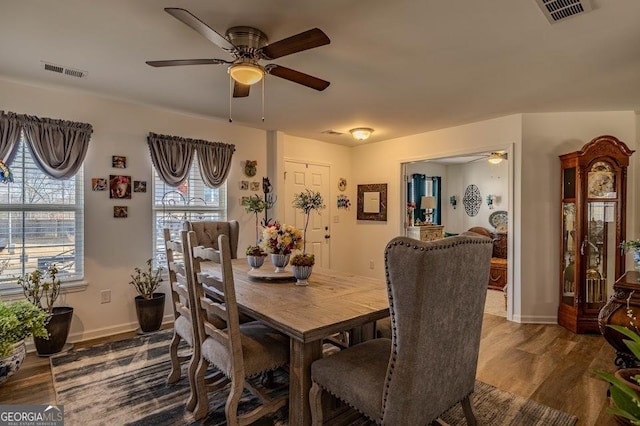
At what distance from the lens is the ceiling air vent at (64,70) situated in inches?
107

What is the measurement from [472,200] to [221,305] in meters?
6.93

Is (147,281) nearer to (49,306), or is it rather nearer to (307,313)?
(49,306)

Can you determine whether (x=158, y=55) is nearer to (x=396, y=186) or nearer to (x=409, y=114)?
(x=409, y=114)

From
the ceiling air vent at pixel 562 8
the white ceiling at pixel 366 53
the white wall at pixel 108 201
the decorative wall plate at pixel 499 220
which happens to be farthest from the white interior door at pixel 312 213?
the ceiling air vent at pixel 562 8

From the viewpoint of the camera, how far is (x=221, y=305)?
5.98 ft

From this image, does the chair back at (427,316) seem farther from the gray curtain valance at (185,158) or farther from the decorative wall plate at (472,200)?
the decorative wall plate at (472,200)

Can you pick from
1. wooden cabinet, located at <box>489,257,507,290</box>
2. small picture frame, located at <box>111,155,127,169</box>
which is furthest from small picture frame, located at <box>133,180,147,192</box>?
wooden cabinet, located at <box>489,257,507,290</box>

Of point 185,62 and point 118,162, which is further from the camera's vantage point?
point 118,162

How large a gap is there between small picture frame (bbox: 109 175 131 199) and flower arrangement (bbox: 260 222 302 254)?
207 centimetres

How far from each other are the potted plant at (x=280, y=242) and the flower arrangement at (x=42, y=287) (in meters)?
2.15

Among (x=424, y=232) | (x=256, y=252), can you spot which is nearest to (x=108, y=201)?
(x=256, y=252)

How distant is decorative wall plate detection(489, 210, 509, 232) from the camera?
6.69 m

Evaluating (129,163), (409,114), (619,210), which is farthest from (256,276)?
(619,210)

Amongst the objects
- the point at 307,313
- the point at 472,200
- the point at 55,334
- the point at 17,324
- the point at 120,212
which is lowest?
the point at 55,334
